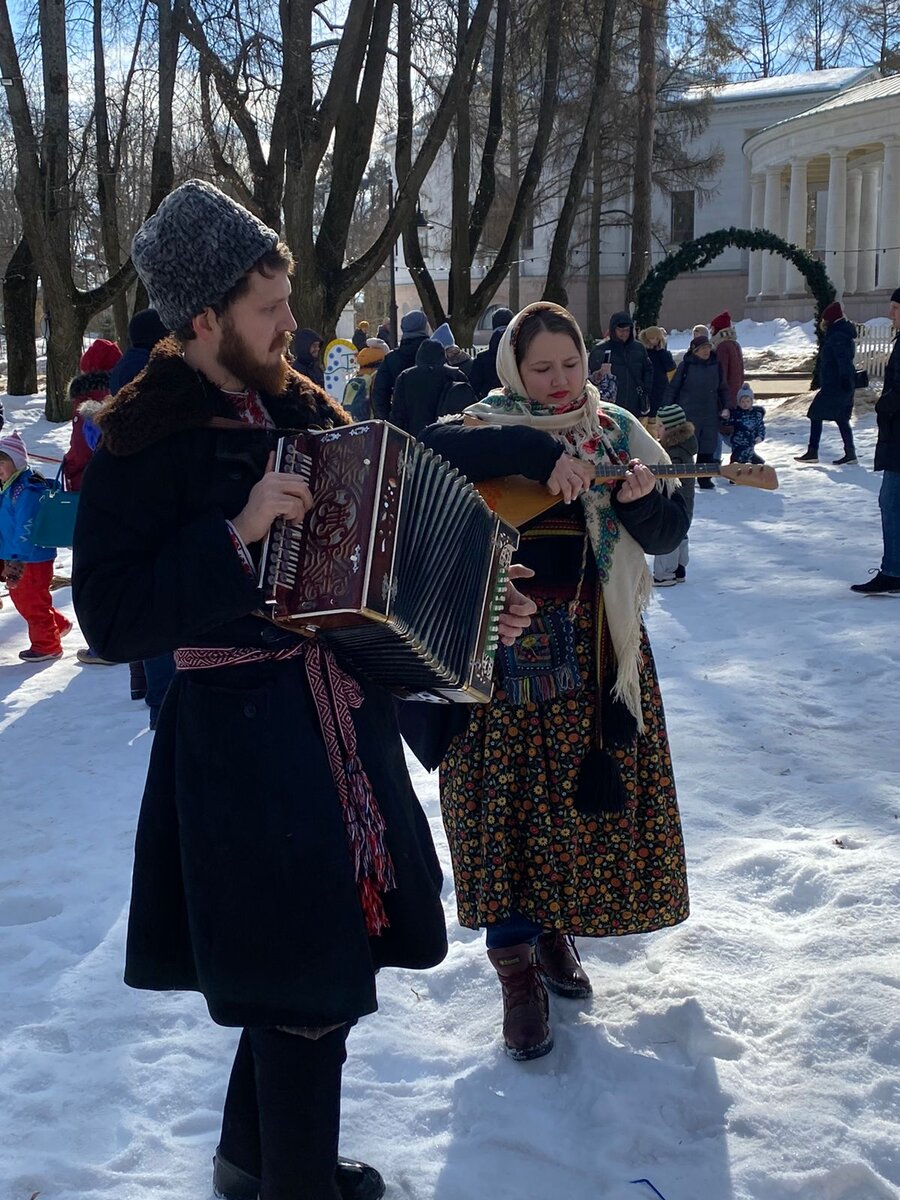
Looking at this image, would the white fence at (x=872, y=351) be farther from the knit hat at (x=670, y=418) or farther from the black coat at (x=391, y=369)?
the knit hat at (x=670, y=418)

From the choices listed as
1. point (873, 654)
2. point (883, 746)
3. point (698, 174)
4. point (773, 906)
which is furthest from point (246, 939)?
point (698, 174)

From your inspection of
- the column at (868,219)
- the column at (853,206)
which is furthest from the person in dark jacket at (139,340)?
the column at (853,206)

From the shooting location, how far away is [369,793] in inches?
82.7

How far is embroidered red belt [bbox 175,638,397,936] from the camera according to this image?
79.7 inches

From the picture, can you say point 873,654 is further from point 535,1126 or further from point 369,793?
point 369,793

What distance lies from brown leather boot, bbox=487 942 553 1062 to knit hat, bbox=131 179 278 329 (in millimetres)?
1826

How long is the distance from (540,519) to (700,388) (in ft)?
27.5

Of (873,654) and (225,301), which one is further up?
(225,301)

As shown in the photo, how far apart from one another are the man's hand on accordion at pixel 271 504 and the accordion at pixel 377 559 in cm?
3

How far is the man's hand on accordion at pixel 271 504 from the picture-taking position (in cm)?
181

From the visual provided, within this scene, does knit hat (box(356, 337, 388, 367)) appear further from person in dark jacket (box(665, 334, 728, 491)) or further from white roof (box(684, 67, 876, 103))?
white roof (box(684, 67, 876, 103))

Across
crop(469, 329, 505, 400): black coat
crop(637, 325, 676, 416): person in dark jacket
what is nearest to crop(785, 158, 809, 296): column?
crop(637, 325, 676, 416): person in dark jacket

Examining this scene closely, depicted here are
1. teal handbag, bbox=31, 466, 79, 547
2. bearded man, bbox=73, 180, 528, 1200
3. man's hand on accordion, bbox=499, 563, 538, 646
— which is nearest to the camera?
bearded man, bbox=73, 180, 528, 1200

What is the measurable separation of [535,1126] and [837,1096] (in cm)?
70
